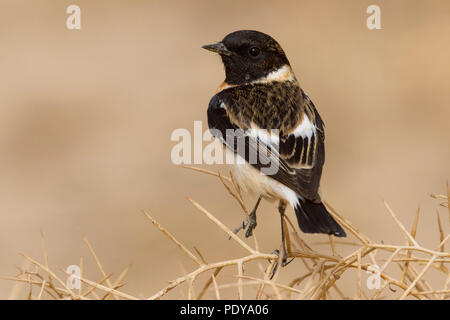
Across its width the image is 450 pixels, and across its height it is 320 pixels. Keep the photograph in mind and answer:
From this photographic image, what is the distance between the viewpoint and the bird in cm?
424

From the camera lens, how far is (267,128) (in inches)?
175

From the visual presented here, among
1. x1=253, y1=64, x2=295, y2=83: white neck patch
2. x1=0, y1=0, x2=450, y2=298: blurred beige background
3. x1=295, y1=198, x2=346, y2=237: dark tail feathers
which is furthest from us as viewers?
x1=0, y1=0, x2=450, y2=298: blurred beige background

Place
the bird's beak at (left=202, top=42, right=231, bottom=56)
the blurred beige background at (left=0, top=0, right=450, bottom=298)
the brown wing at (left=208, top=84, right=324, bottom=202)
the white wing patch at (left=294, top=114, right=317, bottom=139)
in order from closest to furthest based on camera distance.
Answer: the brown wing at (left=208, top=84, right=324, bottom=202), the white wing patch at (left=294, top=114, right=317, bottom=139), the bird's beak at (left=202, top=42, right=231, bottom=56), the blurred beige background at (left=0, top=0, right=450, bottom=298)

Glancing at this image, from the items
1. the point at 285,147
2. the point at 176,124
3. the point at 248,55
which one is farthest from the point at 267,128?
the point at 176,124

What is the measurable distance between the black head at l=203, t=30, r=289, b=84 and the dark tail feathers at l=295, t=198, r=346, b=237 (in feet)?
3.98

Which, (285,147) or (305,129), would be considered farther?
(305,129)

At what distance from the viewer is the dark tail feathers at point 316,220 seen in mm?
3672

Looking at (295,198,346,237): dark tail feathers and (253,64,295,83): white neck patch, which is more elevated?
(253,64,295,83): white neck patch

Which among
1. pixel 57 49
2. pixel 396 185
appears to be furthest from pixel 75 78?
pixel 396 185

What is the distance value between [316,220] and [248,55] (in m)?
1.54

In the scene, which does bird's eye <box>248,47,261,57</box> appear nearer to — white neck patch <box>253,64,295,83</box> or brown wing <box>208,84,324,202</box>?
white neck patch <box>253,64,295,83</box>

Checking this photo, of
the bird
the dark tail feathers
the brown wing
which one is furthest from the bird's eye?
the dark tail feathers

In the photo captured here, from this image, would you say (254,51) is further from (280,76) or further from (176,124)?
(176,124)

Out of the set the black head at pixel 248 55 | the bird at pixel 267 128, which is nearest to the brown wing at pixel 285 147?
the bird at pixel 267 128
